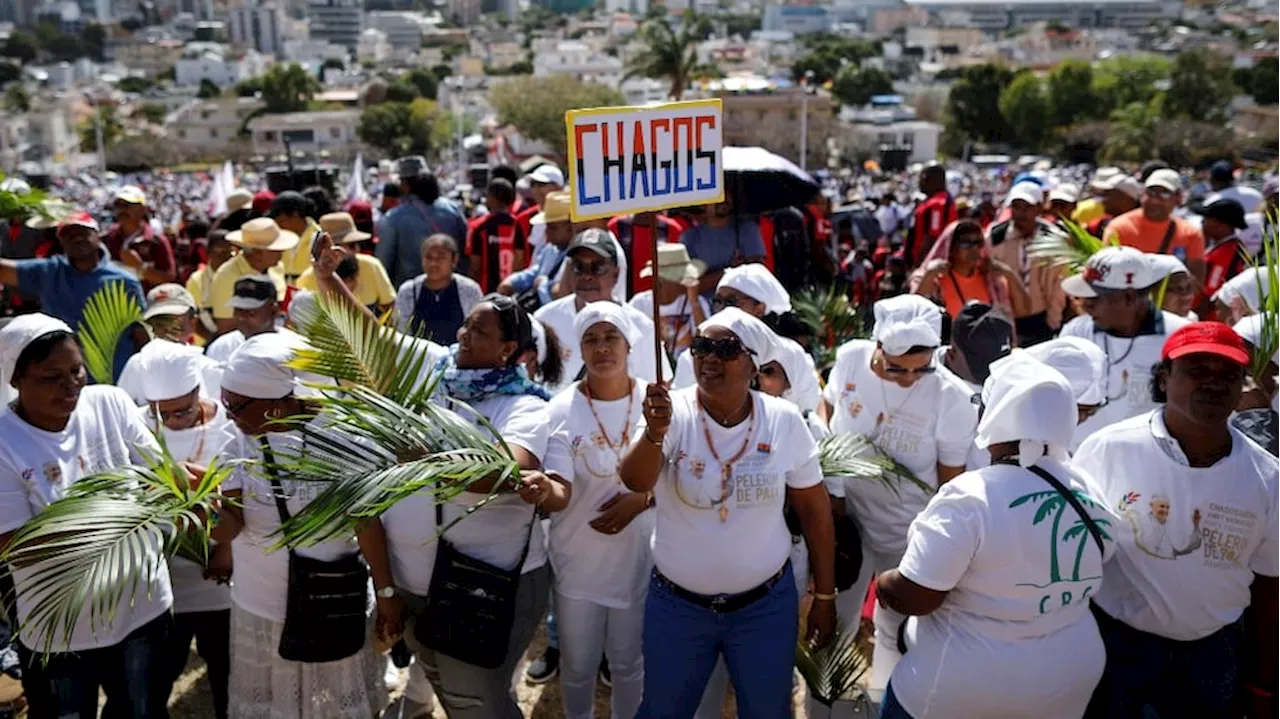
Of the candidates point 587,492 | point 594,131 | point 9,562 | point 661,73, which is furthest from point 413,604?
point 661,73

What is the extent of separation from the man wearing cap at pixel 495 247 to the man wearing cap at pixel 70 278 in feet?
8.24

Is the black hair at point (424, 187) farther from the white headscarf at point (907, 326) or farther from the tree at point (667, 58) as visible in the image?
the tree at point (667, 58)

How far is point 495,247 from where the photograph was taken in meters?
7.26

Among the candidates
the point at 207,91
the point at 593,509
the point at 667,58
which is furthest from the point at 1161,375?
the point at 207,91

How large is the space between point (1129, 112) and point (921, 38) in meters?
118

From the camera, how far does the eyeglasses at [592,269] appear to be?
4.64 metres

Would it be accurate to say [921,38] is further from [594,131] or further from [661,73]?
[594,131]

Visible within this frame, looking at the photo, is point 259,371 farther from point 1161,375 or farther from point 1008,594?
point 1161,375

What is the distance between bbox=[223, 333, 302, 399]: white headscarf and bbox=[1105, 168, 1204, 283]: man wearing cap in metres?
5.10

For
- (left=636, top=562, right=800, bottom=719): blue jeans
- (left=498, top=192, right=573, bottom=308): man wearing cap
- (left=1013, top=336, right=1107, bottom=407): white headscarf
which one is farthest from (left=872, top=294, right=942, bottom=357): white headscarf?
(left=498, top=192, right=573, bottom=308): man wearing cap

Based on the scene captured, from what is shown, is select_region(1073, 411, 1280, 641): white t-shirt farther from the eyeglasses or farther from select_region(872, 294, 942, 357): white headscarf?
the eyeglasses

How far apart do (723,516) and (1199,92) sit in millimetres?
86644

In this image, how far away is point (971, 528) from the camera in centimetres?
254

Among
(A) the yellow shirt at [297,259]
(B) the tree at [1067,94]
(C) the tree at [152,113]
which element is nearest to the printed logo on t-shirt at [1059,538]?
(A) the yellow shirt at [297,259]
